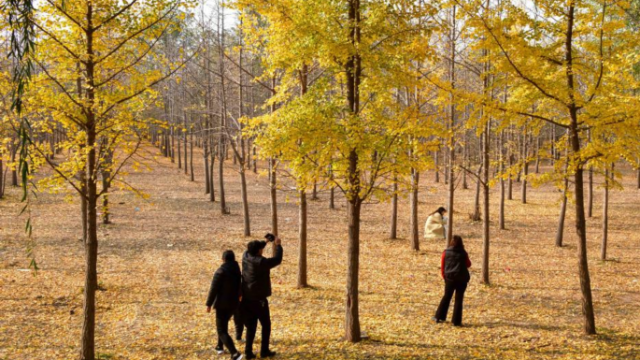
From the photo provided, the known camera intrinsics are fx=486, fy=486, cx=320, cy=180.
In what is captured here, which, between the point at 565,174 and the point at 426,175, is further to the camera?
the point at 426,175

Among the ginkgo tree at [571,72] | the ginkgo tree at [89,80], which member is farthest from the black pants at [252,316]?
the ginkgo tree at [571,72]

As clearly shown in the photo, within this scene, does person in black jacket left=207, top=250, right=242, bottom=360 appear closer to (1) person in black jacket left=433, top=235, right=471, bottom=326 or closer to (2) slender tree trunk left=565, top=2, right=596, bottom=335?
(1) person in black jacket left=433, top=235, right=471, bottom=326

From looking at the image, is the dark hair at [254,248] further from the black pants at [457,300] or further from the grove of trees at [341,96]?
the black pants at [457,300]

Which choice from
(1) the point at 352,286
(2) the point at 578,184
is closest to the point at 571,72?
(2) the point at 578,184

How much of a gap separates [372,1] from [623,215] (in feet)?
66.5

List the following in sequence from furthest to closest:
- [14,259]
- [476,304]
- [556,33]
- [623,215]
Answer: [623,215]
[14,259]
[476,304]
[556,33]

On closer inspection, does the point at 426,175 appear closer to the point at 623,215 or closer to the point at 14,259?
the point at 623,215

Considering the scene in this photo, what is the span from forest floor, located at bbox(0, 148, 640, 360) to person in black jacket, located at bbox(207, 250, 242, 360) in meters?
0.61

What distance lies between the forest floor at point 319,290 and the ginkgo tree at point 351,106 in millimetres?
1647

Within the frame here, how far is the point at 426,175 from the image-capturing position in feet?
129

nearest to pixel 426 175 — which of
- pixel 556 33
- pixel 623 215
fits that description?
pixel 623 215

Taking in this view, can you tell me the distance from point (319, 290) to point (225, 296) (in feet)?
15.8

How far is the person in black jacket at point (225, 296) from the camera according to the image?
6473mm

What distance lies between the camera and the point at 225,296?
6480 millimetres
